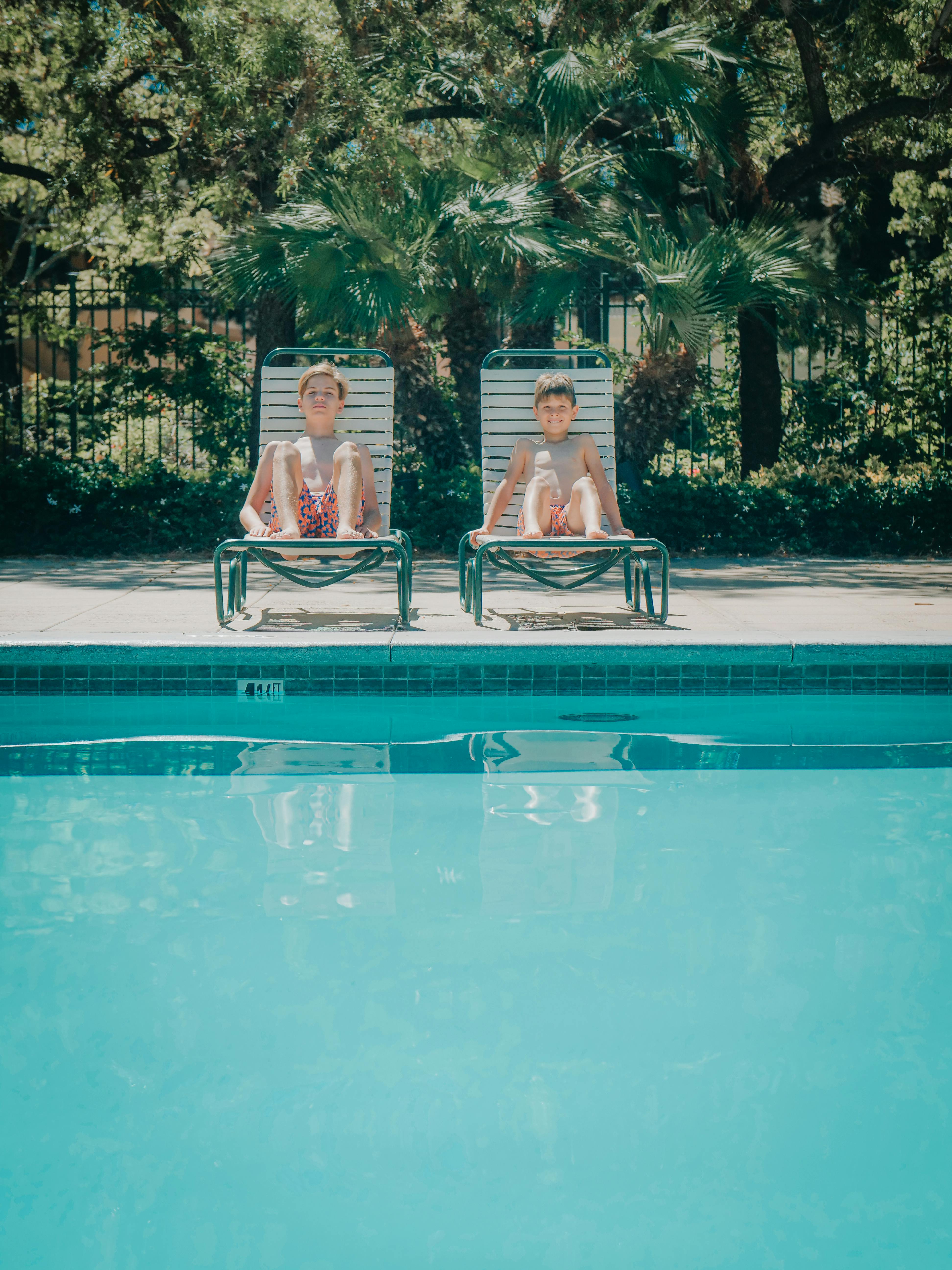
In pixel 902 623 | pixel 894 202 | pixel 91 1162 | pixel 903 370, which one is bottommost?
pixel 91 1162

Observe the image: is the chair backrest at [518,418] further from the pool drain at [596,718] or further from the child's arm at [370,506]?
the pool drain at [596,718]

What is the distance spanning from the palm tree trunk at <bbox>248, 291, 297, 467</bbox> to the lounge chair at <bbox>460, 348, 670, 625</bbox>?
3.51 m

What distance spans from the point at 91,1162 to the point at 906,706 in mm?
3979

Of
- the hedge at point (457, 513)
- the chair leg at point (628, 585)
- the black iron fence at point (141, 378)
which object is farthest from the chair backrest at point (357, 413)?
the black iron fence at point (141, 378)

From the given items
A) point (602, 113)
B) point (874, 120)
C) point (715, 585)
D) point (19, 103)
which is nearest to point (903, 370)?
point (874, 120)

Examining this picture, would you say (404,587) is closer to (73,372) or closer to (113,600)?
(113,600)

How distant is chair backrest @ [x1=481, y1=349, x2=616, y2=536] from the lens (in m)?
6.38

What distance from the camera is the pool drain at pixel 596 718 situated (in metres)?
5.07

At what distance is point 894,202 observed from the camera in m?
12.1

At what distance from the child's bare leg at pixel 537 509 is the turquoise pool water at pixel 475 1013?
155cm

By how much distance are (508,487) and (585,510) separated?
21.0 inches

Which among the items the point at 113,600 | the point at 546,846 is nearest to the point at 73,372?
the point at 113,600

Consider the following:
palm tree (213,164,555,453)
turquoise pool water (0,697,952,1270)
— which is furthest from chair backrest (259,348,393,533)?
turquoise pool water (0,697,952,1270)

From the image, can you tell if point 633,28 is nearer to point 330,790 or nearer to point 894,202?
point 894,202
